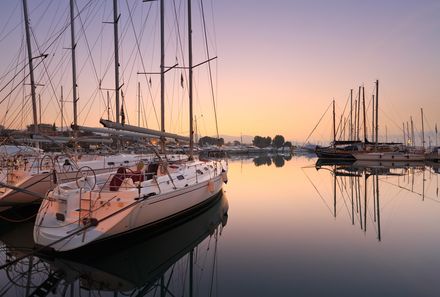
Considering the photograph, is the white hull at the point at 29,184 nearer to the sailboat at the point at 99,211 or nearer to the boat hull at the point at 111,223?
the sailboat at the point at 99,211

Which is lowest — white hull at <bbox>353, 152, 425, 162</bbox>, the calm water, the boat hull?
the calm water

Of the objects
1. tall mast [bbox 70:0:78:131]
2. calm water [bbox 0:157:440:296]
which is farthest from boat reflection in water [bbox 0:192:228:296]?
tall mast [bbox 70:0:78:131]

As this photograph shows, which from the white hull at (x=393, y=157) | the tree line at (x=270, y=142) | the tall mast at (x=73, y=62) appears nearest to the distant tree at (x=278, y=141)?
the tree line at (x=270, y=142)

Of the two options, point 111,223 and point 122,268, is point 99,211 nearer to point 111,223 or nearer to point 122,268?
point 111,223

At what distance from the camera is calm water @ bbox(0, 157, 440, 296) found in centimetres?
651

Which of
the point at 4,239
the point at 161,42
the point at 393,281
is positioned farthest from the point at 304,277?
the point at 161,42

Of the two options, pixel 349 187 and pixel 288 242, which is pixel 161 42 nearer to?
pixel 288 242

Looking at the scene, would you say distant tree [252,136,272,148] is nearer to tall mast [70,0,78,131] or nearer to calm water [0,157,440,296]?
tall mast [70,0,78,131]

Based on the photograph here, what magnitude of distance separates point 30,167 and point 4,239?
4.19 metres

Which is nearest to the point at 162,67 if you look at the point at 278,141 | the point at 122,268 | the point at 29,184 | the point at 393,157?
the point at 29,184

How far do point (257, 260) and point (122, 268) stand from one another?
3194 mm

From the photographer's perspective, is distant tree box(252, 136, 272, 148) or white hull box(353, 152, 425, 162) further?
distant tree box(252, 136, 272, 148)

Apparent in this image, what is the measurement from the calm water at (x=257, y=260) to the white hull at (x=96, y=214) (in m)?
0.48

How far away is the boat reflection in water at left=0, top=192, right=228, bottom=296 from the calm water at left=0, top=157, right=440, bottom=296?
22mm
